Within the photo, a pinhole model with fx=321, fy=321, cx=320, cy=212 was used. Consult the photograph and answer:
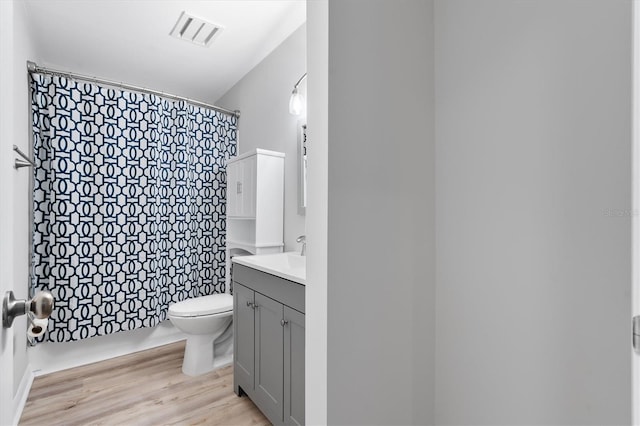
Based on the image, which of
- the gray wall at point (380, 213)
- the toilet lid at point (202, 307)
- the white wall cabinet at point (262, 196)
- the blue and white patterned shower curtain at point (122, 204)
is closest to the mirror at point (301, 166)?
the white wall cabinet at point (262, 196)

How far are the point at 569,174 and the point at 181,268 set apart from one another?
2.74 m

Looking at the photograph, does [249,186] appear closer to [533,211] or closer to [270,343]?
[270,343]

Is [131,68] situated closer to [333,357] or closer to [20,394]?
[20,394]

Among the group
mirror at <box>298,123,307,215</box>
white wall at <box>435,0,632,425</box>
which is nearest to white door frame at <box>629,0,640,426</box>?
white wall at <box>435,0,632,425</box>

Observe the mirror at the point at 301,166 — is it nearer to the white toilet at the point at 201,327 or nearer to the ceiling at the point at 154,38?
the ceiling at the point at 154,38

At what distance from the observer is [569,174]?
0.87 m

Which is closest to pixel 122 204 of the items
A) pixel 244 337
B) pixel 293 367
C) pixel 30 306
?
pixel 244 337

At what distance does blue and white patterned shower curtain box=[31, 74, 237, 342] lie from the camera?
7.29 ft

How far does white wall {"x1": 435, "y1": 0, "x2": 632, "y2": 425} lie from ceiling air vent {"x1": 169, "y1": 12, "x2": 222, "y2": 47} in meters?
1.67

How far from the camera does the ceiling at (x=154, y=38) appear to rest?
204 cm

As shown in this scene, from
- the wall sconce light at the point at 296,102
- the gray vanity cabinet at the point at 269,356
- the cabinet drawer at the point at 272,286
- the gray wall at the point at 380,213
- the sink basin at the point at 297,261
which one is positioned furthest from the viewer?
the wall sconce light at the point at 296,102

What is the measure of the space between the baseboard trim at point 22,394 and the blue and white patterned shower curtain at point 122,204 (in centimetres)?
25

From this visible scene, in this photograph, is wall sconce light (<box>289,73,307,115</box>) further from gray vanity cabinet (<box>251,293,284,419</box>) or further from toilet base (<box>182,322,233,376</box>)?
toilet base (<box>182,322,233,376</box>)

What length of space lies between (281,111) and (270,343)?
1716 millimetres
